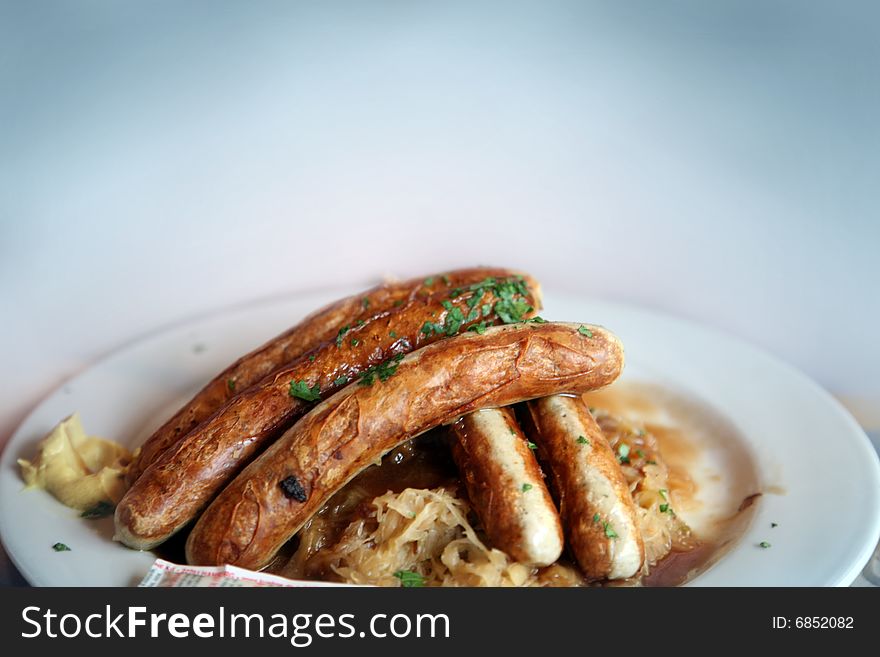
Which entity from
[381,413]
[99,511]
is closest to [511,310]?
[381,413]

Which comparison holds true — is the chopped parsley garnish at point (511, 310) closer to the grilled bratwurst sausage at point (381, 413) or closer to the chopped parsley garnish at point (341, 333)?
the grilled bratwurst sausage at point (381, 413)

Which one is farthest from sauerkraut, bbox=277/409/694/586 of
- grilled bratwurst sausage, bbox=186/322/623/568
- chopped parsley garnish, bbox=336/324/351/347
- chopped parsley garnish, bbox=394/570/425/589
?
chopped parsley garnish, bbox=336/324/351/347

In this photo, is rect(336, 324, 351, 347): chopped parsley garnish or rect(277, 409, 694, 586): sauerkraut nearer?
rect(277, 409, 694, 586): sauerkraut

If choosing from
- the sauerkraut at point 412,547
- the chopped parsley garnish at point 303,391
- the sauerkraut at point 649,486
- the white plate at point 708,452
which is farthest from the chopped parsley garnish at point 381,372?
the sauerkraut at point 649,486

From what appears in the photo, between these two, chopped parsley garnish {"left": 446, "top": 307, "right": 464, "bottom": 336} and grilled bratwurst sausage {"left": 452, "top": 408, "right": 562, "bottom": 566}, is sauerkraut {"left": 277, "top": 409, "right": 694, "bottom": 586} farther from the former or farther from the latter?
chopped parsley garnish {"left": 446, "top": 307, "right": 464, "bottom": 336}

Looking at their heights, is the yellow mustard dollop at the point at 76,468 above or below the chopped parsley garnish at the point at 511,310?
below

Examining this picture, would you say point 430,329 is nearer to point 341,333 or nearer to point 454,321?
point 454,321

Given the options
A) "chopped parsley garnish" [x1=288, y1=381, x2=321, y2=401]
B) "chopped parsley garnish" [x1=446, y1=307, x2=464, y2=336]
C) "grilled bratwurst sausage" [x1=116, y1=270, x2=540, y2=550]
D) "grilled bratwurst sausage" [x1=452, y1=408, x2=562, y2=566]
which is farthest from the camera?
"chopped parsley garnish" [x1=446, y1=307, x2=464, y2=336]
